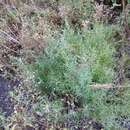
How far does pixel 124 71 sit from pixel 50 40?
24.2 inches

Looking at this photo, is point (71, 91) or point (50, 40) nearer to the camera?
point (71, 91)

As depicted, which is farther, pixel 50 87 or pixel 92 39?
pixel 92 39

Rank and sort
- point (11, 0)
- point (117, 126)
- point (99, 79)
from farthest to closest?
1. point (11, 0)
2. point (99, 79)
3. point (117, 126)

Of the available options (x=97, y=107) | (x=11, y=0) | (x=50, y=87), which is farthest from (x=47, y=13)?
(x=97, y=107)

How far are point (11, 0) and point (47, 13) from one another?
1.24 feet

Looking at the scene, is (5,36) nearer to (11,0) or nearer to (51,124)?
(11,0)

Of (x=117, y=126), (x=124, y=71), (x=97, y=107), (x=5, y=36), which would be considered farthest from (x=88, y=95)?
(x=5, y=36)

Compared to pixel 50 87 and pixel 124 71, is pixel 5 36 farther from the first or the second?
pixel 124 71

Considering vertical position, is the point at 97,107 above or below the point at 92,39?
below

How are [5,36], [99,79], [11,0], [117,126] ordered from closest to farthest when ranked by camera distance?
[117,126] < [99,79] < [5,36] < [11,0]

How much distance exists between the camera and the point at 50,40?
8.73 ft

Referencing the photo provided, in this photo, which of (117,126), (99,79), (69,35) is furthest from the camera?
(69,35)

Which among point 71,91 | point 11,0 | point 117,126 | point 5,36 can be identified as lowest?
point 117,126

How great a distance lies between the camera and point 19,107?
2.46 m
